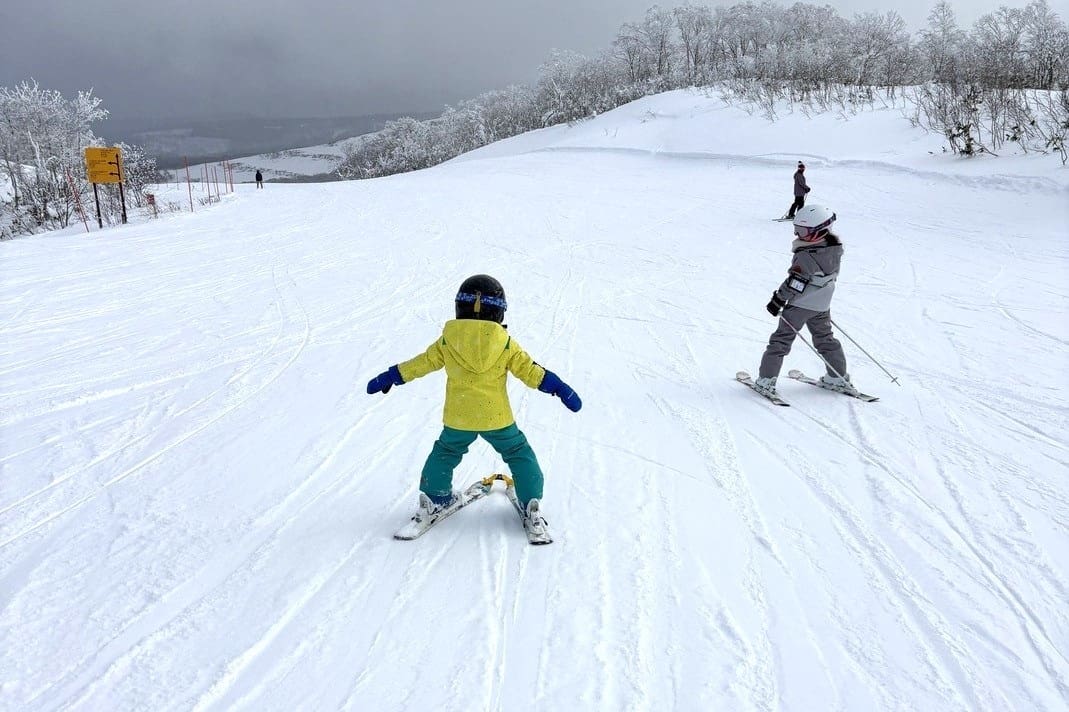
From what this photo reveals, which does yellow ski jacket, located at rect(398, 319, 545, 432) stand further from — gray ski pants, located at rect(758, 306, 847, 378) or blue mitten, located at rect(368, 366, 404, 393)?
gray ski pants, located at rect(758, 306, 847, 378)

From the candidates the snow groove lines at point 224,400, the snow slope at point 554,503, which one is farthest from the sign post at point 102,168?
the snow groove lines at point 224,400

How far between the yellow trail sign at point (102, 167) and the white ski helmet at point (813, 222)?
18.4 m

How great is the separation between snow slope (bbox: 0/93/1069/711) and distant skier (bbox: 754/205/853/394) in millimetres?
395

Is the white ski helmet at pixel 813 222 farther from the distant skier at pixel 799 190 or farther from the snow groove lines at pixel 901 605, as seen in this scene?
the distant skier at pixel 799 190

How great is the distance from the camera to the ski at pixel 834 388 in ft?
19.3

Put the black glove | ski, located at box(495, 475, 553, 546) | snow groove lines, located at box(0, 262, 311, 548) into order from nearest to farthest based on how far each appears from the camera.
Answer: ski, located at box(495, 475, 553, 546)
snow groove lines, located at box(0, 262, 311, 548)
the black glove

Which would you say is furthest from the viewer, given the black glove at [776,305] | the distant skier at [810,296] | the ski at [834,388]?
the ski at [834,388]

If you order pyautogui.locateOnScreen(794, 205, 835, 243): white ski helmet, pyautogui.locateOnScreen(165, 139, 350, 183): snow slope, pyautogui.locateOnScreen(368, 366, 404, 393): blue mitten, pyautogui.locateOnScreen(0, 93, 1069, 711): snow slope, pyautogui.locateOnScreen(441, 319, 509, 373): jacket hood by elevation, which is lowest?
pyautogui.locateOnScreen(0, 93, 1069, 711): snow slope

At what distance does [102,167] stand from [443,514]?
1869cm

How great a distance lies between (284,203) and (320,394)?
16.5 m

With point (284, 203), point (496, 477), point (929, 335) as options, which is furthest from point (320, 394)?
point (284, 203)

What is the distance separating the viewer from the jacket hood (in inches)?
132

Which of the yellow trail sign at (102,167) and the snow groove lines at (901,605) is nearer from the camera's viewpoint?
the snow groove lines at (901,605)

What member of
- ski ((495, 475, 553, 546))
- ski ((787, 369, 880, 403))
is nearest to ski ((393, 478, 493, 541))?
ski ((495, 475, 553, 546))
